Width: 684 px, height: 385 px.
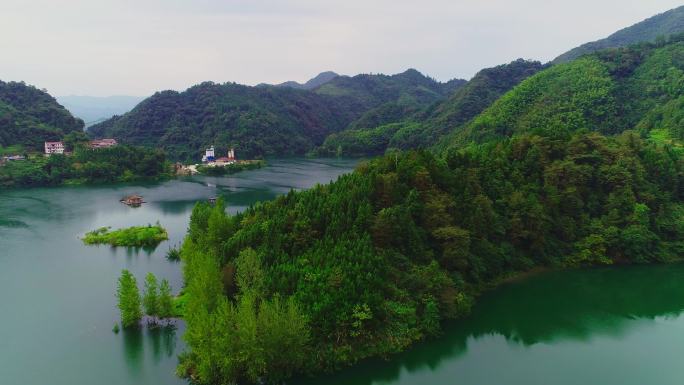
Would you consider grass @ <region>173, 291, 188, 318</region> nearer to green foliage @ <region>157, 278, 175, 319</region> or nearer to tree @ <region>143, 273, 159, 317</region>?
green foliage @ <region>157, 278, 175, 319</region>

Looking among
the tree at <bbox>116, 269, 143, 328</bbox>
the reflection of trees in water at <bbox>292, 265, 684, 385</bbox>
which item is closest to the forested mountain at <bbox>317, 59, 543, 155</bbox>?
the reflection of trees in water at <bbox>292, 265, 684, 385</bbox>

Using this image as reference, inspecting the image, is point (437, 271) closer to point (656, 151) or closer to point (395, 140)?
point (656, 151)

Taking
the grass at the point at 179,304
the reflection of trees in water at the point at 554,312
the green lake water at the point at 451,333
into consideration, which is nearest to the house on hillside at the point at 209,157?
the green lake water at the point at 451,333

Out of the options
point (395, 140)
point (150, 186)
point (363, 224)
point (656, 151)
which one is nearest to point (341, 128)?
point (395, 140)

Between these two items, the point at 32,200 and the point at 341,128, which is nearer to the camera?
the point at 32,200

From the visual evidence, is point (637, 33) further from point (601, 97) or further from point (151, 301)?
point (151, 301)

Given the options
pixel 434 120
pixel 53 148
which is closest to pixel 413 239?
pixel 53 148
